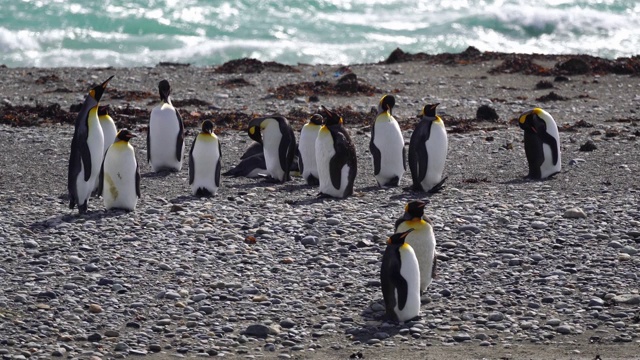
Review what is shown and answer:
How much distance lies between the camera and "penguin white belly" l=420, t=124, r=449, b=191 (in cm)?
1009

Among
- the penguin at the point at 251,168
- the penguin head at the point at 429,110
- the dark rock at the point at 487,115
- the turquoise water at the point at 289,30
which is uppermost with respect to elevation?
the turquoise water at the point at 289,30

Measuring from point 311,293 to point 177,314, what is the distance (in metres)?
0.98

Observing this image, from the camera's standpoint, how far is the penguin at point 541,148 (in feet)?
35.0

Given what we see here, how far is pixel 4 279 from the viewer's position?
6.96 m

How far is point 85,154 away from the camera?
29.9 feet

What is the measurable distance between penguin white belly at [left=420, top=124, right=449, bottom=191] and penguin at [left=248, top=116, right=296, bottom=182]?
153cm

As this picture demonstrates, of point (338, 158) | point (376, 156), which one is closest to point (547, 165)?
point (376, 156)

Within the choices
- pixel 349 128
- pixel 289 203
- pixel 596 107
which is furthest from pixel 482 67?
pixel 289 203

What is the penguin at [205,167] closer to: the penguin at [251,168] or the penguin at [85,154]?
the penguin at [251,168]

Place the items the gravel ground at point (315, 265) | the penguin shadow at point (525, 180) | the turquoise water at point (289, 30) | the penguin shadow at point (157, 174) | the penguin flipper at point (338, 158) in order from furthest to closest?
the turquoise water at point (289, 30), the penguin shadow at point (157, 174), the penguin shadow at point (525, 180), the penguin flipper at point (338, 158), the gravel ground at point (315, 265)

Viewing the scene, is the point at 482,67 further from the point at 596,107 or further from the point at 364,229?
the point at 364,229

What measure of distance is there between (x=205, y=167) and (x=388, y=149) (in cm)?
189

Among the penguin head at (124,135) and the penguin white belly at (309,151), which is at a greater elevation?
the penguin head at (124,135)

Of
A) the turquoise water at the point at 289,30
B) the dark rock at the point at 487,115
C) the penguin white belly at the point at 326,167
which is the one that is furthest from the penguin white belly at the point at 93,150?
the turquoise water at the point at 289,30
